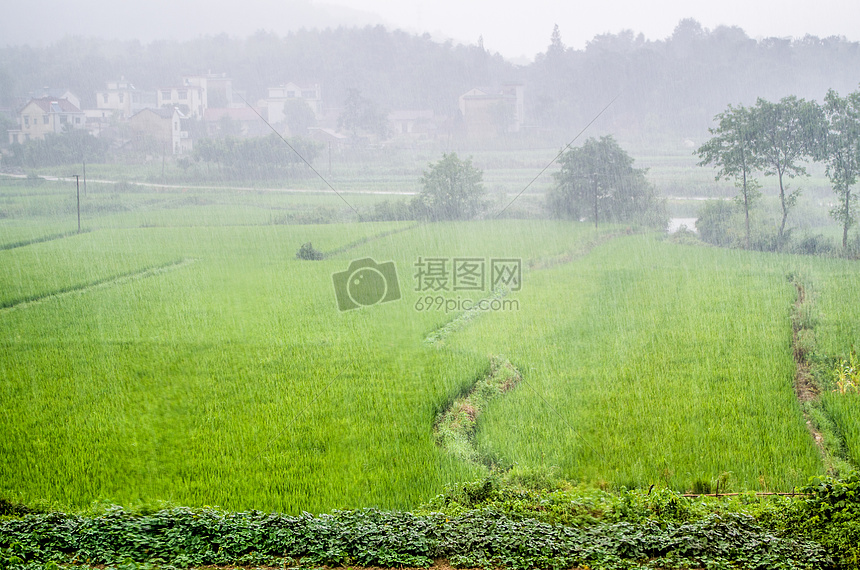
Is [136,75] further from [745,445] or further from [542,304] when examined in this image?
[745,445]

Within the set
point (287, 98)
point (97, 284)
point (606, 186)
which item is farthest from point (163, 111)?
point (606, 186)

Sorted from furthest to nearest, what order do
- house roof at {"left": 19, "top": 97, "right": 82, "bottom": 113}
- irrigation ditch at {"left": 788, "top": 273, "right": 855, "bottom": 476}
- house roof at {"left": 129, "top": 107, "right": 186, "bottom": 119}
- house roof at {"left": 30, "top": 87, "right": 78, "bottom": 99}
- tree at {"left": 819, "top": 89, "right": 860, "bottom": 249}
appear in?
house roof at {"left": 30, "top": 87, "right": 78, "bottom": 99} < house roof at {"left": 129, "top": 107, "right": 186, "bottom": 119} < house roof at {"left": 19, "top": 97, "right": 82, "bottom": 113} < tree at {"left": 819, "top": 89, "right": 860, "bottom": 249} < irrigation ditch at {"left": 788, "top": 273, "right": 855, "bottom": 476}

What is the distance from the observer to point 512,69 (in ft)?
83.4

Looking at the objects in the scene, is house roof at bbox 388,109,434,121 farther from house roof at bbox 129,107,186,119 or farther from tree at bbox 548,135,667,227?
tree at bbox 548,135,667,227

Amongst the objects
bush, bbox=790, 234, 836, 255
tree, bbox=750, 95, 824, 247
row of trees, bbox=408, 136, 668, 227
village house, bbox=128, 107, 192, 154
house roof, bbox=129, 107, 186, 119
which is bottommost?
bush, bbox=790, 234, 836, 255

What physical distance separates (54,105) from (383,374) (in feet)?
61.3

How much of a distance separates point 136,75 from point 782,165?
21.2 meters

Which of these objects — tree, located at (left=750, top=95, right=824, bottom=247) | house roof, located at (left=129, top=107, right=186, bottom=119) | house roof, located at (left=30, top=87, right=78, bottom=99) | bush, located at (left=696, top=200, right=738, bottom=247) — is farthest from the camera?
house roof, located at (left=30, top=87, right=78, bottom=99)

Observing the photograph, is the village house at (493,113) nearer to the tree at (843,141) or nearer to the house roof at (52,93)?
the tree at (843,141)

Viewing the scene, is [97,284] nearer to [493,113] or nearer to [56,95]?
[56,95]

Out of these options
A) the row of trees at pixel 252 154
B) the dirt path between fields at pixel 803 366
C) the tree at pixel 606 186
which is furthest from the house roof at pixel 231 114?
the dirt path between fields at pixel 803 366

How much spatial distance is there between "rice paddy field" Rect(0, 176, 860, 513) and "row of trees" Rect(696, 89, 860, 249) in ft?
7.54

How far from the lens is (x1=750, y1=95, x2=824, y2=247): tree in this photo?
1325 centimetres

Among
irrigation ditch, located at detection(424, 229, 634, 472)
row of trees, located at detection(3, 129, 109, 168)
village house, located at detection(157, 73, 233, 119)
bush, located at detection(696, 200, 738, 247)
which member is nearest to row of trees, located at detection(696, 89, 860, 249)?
bush, located at detection(696, 200, 738, 247)
